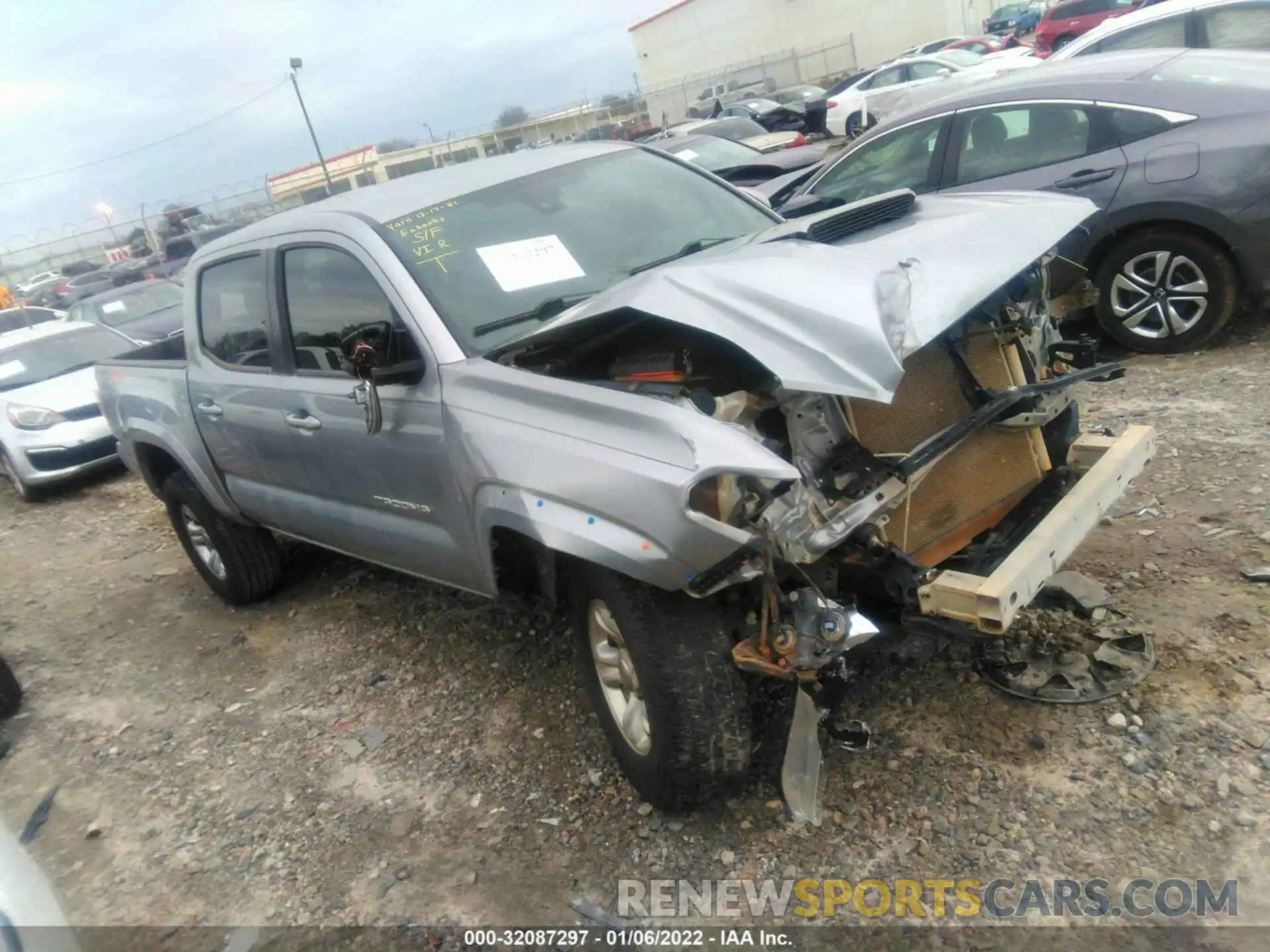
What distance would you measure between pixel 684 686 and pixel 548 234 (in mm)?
1808

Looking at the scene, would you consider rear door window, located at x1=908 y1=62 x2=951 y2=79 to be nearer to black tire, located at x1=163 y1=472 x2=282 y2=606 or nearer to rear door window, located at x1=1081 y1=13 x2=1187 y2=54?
rear door window, located at x1=1081 y1=13 x2=1187 y2=54

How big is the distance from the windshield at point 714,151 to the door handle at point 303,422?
25.3 feet

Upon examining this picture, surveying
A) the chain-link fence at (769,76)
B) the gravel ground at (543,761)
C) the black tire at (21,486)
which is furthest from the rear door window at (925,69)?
the chain-link fence at (769,76)

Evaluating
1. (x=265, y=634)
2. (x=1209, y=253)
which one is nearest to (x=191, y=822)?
(x=265, y=634)

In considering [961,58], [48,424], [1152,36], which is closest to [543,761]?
[48,424]

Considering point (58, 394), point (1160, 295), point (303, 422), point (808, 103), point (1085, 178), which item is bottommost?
point (1160, 295)

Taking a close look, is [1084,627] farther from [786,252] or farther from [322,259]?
Result: [322,259]

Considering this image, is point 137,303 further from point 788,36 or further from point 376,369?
point 788,36

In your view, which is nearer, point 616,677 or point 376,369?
point 616,677

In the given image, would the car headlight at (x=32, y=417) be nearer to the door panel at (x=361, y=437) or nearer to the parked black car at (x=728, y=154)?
the door panel at (x=361, y=437)

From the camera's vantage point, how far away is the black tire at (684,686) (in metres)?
2.54

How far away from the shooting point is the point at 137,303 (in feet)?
39.7

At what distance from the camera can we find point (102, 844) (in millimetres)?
3506

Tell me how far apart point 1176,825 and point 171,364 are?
15.5ft
